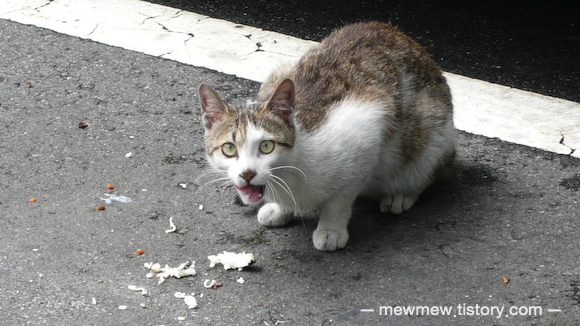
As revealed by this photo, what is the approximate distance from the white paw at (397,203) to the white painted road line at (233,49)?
2.89 ft

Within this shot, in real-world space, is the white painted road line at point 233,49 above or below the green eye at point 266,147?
below

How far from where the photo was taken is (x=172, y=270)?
3287mm

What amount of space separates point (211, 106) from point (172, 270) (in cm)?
75

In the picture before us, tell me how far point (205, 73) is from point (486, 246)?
239cm

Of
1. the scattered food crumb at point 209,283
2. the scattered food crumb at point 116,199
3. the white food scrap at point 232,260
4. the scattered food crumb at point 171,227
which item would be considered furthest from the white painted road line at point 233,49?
the scattered food crumb at point 209,283

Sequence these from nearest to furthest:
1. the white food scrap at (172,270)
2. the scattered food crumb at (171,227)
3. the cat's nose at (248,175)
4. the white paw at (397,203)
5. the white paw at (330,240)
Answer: the cat's nose at (248,175), the white food scrap at (172,270), the white paw at (330,240), the scattered food crumb at (171,227), the white paw at (397,203)

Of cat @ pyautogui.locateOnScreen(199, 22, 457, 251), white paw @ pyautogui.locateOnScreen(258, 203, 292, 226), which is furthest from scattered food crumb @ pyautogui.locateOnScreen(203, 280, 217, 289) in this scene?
white paw @ pyautogui.locateOnScreen(258, 203, 292, 226)

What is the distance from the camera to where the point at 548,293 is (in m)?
3.08

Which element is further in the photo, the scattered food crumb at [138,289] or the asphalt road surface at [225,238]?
the scattered food crumb at [138,289]

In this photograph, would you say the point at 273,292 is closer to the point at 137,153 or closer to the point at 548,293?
the point at 548,293

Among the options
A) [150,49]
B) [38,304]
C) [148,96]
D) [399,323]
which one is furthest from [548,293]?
[150,49]

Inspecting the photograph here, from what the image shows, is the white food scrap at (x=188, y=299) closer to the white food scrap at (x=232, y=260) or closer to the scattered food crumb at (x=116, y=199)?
the white food scrap at (x=232, y=260)

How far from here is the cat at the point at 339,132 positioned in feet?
10.3

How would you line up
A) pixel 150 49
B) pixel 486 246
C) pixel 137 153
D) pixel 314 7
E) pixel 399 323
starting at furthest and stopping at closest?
pixel 314 7
pixel 150 49
pixel 137 153
pixel 486 246
pixel 399 323
